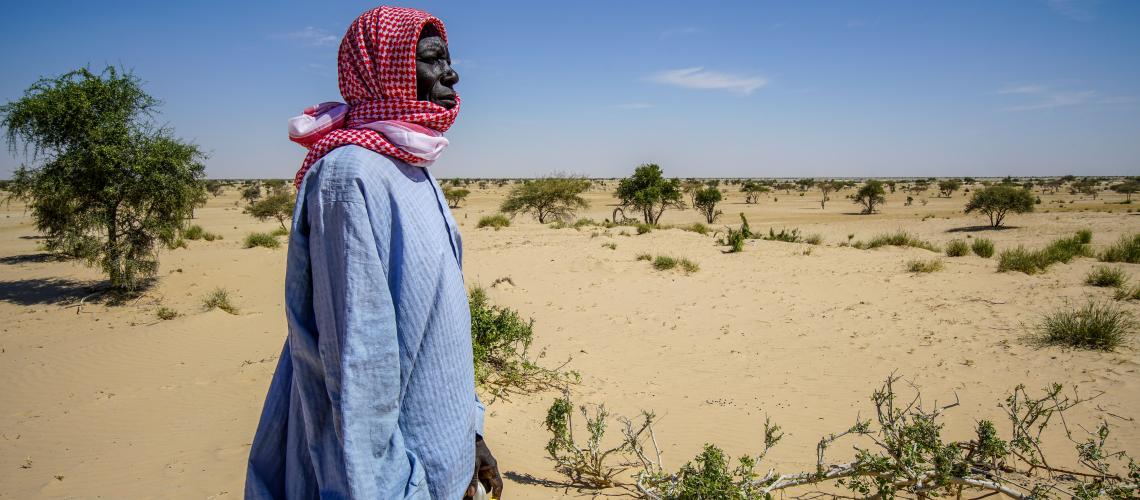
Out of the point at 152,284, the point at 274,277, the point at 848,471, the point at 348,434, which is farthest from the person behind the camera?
the point at 274,277

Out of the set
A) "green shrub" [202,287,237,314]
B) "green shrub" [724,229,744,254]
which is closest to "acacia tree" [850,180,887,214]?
"green shrub" [724,229,744,254]

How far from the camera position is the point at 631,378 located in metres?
6.12

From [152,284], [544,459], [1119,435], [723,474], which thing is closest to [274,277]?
[152,284]

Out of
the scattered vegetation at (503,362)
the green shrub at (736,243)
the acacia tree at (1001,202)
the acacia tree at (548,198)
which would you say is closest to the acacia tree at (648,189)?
the acacia tree at (548,198)

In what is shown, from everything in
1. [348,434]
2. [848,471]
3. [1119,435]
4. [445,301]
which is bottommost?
[1119,435]

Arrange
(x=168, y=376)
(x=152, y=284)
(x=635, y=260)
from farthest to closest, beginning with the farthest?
(x=635, y=260), (x=152, y=284), (x=168, y=376)

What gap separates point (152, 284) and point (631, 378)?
10.2 m

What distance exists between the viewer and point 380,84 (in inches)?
56.7

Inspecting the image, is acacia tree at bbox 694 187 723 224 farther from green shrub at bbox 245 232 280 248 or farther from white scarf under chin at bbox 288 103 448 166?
white scarf under chin at bbox 288 103 448 166

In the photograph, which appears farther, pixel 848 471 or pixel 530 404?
pixel 530 404

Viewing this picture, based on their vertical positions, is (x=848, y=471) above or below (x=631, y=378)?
above

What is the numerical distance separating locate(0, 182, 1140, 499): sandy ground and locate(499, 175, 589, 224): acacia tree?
14052mm

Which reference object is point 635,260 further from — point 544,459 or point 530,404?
point 544,459

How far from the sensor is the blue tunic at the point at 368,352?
1187mm
